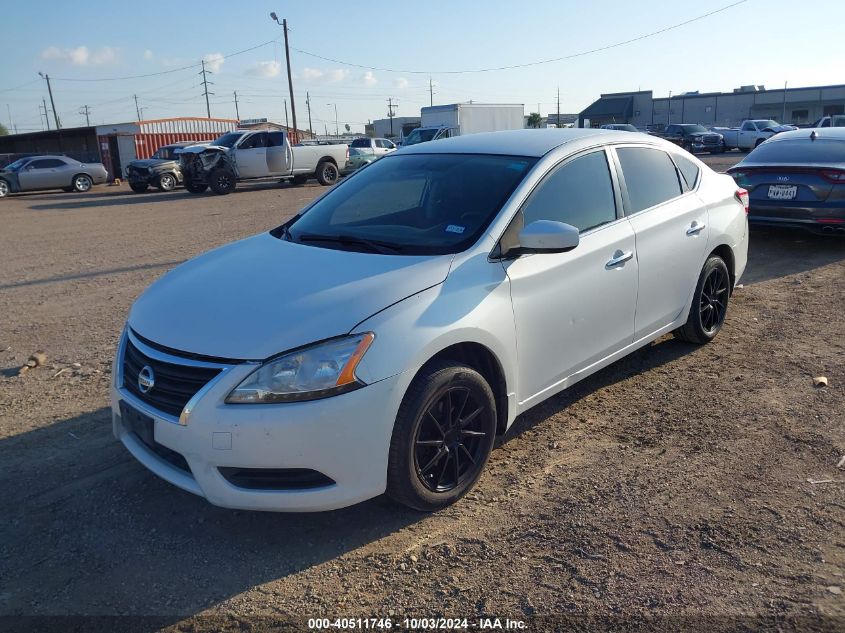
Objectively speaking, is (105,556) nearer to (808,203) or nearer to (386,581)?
(386,581)

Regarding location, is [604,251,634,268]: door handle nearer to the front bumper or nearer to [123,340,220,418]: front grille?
the front bumper

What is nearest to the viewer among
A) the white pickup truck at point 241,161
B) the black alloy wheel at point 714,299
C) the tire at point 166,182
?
the black alloy wheel at point 714,299

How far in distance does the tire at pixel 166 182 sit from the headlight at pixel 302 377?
973 inches

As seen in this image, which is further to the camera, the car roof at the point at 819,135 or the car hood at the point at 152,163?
the car hood at the point at 152,163

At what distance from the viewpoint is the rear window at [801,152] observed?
29.0 feet

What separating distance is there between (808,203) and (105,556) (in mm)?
8541

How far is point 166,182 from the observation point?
25672 mm

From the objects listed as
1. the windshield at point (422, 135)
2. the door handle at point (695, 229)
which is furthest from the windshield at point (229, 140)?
the door handle at point (695, 229)

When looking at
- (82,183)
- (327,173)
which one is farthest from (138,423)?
(82,183)

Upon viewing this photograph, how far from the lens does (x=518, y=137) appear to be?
4621 mm

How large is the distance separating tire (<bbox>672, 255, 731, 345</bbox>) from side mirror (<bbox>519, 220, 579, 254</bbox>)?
A: 212 cm

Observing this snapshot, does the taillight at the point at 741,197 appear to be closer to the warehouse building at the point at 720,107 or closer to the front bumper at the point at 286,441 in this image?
the front bumper at the point at 286,441

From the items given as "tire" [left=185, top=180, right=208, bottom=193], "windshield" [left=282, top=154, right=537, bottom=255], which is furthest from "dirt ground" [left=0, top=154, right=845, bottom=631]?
"tire" [left=185, top=180, right=208, bottom=193]

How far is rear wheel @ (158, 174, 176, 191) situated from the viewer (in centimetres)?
2553
